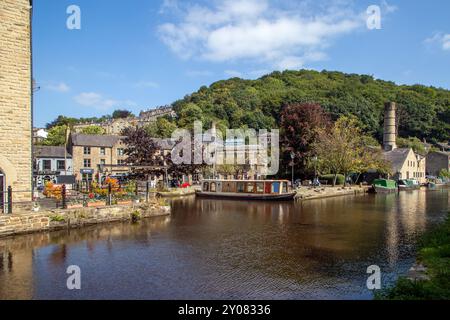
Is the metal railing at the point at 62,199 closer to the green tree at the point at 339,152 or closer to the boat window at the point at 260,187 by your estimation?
the boat window at the point at 260,187

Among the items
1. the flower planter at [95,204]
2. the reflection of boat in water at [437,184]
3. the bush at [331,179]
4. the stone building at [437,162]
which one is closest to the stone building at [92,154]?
the bush at [331,179]

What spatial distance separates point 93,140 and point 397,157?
51.0m

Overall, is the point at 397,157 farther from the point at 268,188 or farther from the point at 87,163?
the point at 87,163

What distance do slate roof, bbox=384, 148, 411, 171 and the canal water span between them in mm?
43961

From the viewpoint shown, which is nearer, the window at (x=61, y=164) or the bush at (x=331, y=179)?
the bush at (x=331, y=179)

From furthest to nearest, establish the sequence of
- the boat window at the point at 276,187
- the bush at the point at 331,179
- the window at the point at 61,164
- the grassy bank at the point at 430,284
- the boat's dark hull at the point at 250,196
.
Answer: the window at the point at 61,164
the bush at the point at 331,179
the boat window at the point at 276,187
the boat's dark hull at the point at 250,196
the grassy bank at the point at 430,284

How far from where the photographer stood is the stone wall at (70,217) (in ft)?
62.1

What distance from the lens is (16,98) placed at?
20719 millimetres

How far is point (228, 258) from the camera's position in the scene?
1484cm

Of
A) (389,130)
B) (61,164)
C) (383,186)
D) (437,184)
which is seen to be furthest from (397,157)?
(61,164)

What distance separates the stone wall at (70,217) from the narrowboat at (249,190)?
51.4 ft

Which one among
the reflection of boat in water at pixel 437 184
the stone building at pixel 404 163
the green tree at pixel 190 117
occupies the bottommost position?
the reflection of boat in water at pixel 437 184

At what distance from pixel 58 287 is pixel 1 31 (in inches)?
593
